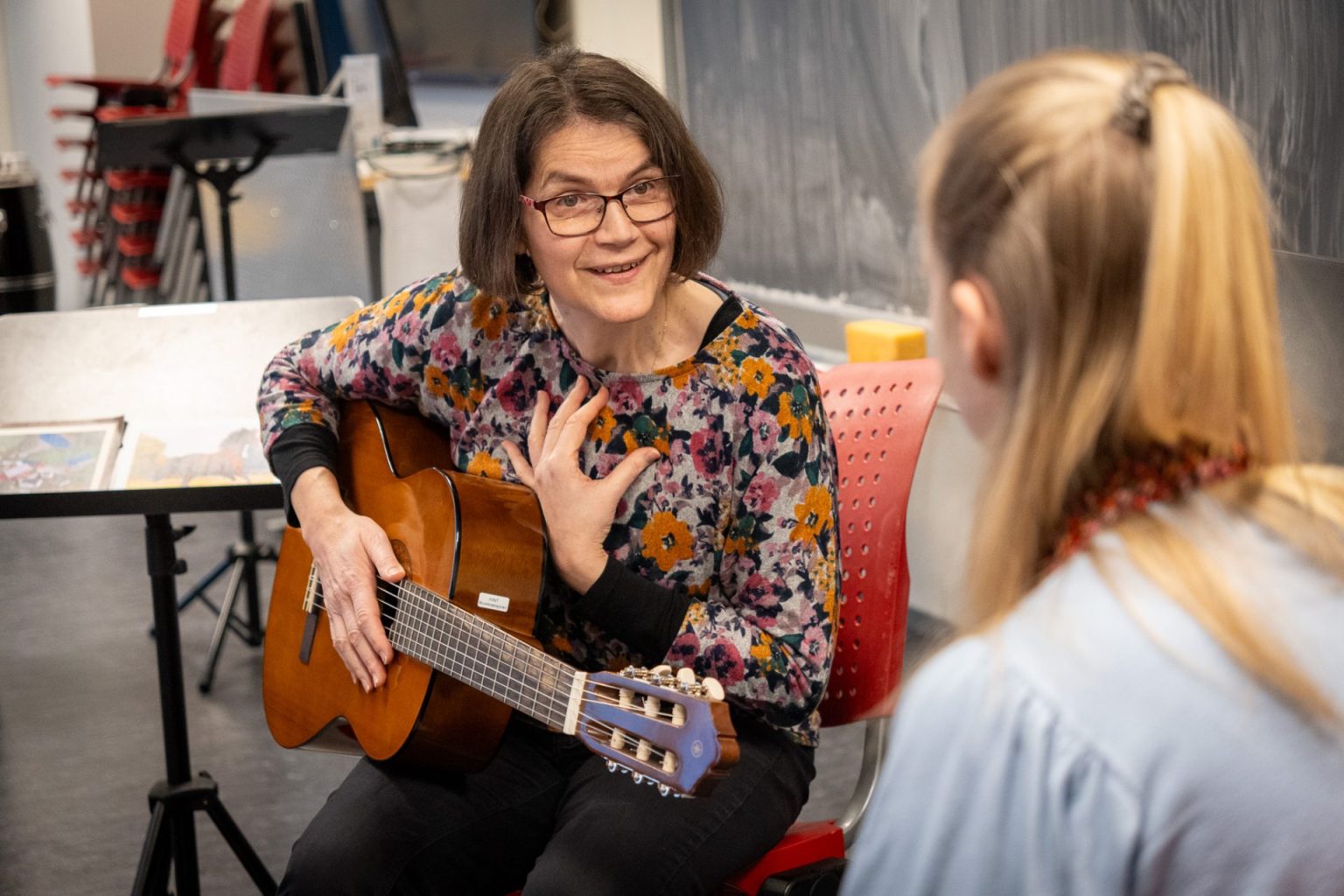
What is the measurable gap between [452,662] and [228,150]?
282cm

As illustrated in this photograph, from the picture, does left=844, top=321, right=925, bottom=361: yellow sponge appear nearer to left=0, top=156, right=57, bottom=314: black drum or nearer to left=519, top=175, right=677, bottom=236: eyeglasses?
left=519, top=175, right=677, bottom=236: eyeglasses

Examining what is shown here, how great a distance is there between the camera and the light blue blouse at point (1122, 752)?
74cm

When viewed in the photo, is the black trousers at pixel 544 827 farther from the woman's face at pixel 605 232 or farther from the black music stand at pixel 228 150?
the black music stand at pixel 228 150

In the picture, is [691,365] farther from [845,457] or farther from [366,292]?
[366,292]

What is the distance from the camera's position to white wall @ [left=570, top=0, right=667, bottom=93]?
4355 mm

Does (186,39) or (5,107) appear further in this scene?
(5,107)

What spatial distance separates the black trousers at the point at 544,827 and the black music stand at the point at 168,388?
0.57 m

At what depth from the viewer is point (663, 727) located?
1433 millimetres

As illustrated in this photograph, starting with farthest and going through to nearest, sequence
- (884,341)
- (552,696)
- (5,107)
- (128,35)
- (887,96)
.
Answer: (5,107) < (128,35) < (887,96) < (884,341) < (552,696)

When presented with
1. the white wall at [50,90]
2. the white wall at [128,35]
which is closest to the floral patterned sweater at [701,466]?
the white wall at [128,35]

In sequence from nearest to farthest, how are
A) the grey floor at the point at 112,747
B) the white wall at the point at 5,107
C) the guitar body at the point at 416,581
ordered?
the guitar body at the point at 416,581
the grey floor at the point at 112,747
the white wall at the point at 5,107

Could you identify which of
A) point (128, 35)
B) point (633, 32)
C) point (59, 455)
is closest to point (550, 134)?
point (59, 455)

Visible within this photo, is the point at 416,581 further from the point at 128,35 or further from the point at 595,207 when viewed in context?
the point at 128,35

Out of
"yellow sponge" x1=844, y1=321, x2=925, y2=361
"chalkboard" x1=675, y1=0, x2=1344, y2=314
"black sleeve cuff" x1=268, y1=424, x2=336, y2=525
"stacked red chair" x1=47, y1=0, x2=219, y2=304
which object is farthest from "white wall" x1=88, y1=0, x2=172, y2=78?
"black sleeve cuff" x1=268, y1=424, x2=336, y2=525
